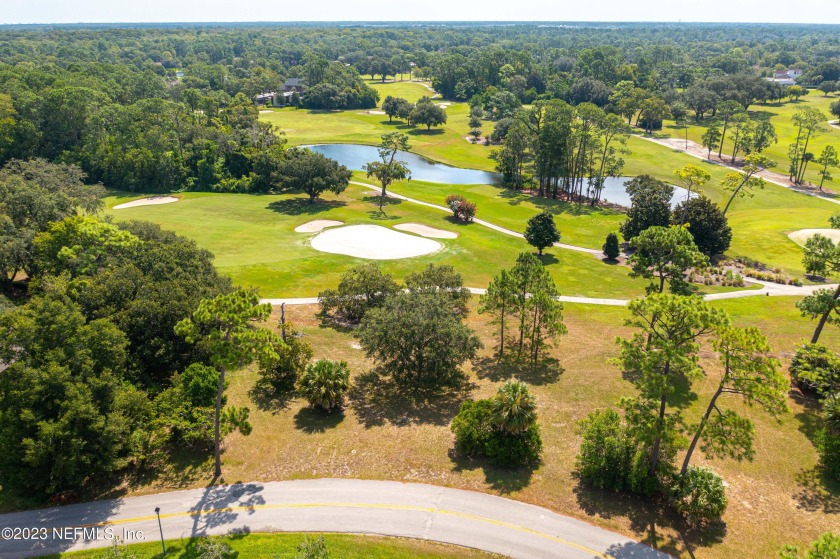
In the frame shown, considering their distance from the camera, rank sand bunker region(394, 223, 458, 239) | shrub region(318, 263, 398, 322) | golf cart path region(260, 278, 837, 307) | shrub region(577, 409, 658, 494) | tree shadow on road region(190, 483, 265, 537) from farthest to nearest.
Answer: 1. sand bunker region(394, 223, 458, 239)
2. golf cart path region(260, 278, 837, 307)
3. shrub region(318, 263, 398, 322)
4. shrub region(577, 409, 658, 494)
5. tree shadow on road region(190, 483, 265, 537)

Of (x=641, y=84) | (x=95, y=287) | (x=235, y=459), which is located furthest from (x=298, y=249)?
(x=641, y=84)

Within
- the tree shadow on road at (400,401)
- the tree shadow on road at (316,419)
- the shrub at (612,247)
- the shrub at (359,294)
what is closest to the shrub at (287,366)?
the tree shadow on road at (316,419)

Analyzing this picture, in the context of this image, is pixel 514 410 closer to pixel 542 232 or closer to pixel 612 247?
pixel 542 232

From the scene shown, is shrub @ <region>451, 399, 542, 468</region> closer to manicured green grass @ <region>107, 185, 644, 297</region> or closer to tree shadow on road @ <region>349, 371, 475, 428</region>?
tree shadow on road @ <region>349, 371, 475, 428</region>

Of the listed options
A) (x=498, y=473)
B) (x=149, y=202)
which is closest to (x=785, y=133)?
(x=498, y=473)

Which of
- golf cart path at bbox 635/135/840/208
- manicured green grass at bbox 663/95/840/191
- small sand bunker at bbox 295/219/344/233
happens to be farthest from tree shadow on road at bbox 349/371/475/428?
manicured green grass at bbox 663/95/840/191

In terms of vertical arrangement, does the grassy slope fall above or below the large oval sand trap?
above

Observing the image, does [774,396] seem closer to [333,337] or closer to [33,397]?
[333,337]
